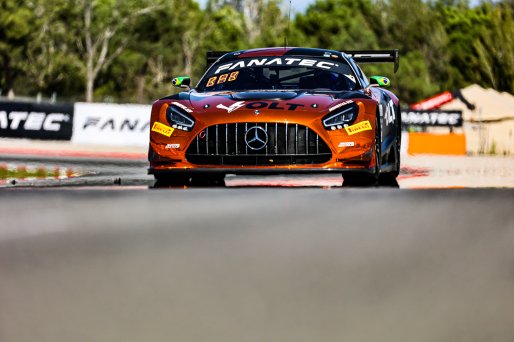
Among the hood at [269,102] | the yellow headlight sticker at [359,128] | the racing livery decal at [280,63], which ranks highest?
the racing livery decal at [280,63]

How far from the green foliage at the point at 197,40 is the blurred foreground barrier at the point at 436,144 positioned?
2801cm

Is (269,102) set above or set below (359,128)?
above

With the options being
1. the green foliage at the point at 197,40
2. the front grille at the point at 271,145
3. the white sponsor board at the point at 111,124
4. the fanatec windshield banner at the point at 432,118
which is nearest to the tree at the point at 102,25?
the green foliage at the point at 197,40

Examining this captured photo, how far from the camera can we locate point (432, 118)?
3033cm

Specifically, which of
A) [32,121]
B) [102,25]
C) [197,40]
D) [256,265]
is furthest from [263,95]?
[197,40]

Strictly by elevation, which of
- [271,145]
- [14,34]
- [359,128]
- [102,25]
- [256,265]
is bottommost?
[256,265]

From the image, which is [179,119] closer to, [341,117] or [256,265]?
[341,117]

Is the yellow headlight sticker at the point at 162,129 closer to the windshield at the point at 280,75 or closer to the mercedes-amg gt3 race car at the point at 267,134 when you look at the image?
the mercedes-amg gt3 race car at the point at 267,134

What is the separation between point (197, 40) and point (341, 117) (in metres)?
70.5

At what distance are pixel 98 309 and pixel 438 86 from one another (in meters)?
63.8

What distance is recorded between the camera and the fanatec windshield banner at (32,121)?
2570 centimetres

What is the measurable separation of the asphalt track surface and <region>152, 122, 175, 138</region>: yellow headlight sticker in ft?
11.4

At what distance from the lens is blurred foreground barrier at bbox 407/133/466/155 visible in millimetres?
27625

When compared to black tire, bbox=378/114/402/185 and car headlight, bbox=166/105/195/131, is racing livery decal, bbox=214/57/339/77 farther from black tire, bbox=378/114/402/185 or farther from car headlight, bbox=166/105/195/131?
car headlight, bbox=166/105/195/131
